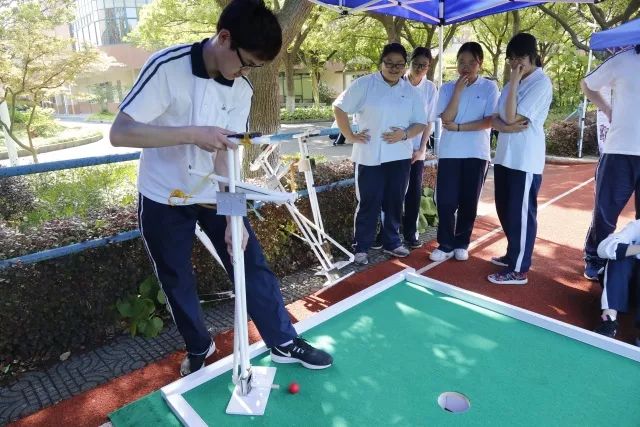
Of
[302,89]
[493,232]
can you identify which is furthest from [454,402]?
[302,89]

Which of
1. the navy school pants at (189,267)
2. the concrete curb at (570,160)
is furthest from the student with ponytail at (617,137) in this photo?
the concrete curb at (570,160)

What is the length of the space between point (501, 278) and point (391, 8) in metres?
2.67

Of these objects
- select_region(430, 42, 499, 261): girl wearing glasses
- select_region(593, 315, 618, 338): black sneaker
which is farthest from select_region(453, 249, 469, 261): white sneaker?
select_region(593, 315, 618, 338): black sneaker

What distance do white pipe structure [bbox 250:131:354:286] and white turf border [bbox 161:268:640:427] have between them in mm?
561

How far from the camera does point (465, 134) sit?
11.6ft

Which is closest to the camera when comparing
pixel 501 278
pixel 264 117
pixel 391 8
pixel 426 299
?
pixel 426 299

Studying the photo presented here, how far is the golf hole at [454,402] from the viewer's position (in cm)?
203

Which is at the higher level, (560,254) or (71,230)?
(71,230)

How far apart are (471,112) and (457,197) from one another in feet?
2.21

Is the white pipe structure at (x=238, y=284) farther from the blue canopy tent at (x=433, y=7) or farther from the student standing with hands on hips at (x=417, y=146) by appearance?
the blue canopy tent at (x=433, y=7)

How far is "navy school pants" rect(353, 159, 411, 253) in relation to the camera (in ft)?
12.1

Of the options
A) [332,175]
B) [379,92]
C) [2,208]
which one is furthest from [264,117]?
[2,208]

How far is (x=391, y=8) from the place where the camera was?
4.38 m

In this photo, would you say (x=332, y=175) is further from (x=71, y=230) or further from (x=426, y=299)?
(x=71, y=230)
